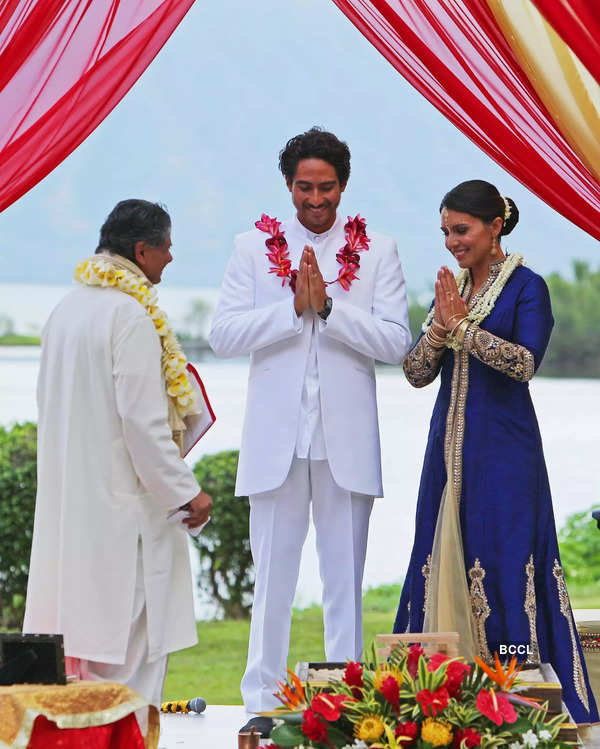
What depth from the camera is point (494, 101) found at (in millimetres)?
4062

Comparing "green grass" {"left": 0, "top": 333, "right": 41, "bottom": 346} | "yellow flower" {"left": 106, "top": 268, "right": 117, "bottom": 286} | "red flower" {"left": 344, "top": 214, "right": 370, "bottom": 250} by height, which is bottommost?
"yellow flower" {"left": 106, "top": 268, "right": 117, "bottom": 286}

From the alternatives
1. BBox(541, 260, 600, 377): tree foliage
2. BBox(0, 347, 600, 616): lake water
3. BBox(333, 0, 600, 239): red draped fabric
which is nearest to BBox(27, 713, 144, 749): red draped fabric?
BBox(333, 0, 600, 239): red draped fabric

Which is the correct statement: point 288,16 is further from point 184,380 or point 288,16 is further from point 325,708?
point 325,708

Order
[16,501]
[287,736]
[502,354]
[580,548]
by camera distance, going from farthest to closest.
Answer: [580,548], [16,501], [502,354], [287,736]

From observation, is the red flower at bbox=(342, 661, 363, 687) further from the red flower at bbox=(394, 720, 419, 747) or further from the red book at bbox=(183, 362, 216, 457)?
the red book at bbox=(183, 362, 216, 457)

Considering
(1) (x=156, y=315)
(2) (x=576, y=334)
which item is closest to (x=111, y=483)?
(1) (x=156, y=315)

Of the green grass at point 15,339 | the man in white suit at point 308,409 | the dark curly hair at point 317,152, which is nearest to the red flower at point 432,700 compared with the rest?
the man in white suit at point 308,409

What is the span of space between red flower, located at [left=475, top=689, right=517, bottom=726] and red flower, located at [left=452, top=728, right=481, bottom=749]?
0.14 ft

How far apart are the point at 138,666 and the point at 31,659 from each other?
38 cm

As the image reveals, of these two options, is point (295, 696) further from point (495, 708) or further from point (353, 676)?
point (495, 708)

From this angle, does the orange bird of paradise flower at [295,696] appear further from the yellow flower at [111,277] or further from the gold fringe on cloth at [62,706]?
the yellow flower at [111,277]

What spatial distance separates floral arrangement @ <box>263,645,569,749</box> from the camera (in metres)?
2.48

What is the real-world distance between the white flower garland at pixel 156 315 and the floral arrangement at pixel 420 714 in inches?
46.1

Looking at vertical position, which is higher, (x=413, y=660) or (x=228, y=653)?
(x=413, y=660)
